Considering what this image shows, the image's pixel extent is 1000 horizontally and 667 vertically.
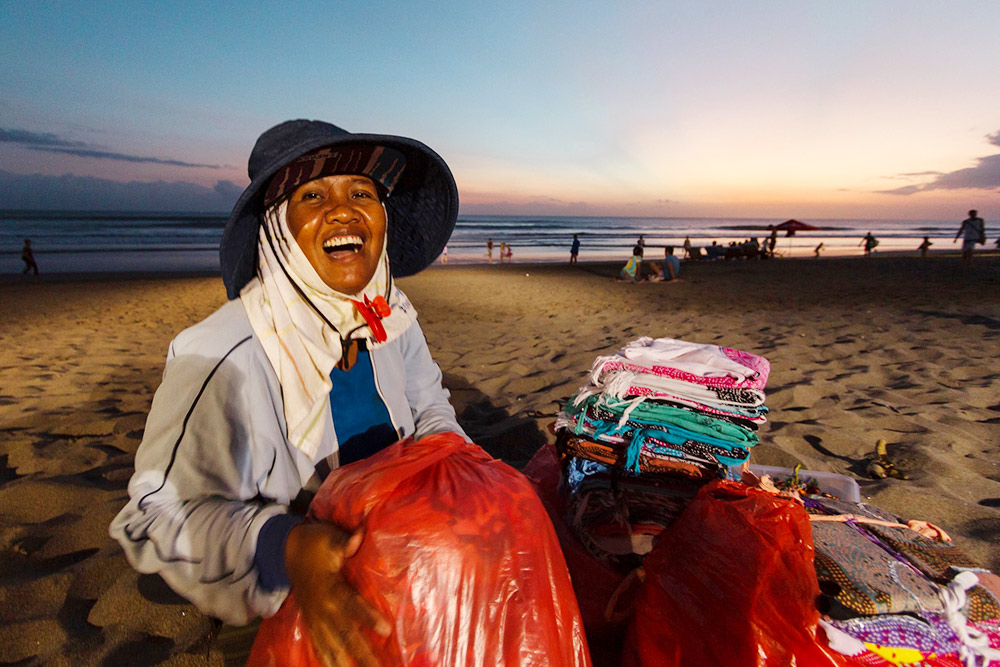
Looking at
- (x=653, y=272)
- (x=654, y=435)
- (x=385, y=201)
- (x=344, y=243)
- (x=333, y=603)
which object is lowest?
(x=653, y=272)

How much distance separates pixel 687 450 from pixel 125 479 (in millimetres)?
2921

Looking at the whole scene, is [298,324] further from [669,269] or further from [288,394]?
[669,269]

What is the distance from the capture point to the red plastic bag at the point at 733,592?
1.11 meters

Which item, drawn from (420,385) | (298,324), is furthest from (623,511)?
(298,324)

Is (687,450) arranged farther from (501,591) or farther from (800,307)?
(800,307)

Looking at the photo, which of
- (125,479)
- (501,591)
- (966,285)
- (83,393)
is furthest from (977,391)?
(966,285)

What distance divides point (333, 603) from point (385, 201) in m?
1.57

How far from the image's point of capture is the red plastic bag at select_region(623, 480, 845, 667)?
3.63 feet

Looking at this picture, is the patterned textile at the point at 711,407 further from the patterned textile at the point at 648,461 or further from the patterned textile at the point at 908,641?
the patterned textile at the point at 908,641

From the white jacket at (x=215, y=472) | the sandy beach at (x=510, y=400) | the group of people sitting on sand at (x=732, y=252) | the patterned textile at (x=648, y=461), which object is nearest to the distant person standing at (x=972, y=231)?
the sandy beach at (x=510, y=400)

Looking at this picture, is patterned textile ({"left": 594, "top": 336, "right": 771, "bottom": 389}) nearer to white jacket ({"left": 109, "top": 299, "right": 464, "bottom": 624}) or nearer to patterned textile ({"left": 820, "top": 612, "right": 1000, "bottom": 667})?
patterned textile ({"left": 820, "top": 612, "right": 1000, "bottom": 667})

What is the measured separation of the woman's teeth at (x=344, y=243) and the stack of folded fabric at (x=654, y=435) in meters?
1.02

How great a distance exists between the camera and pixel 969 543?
1933 mm

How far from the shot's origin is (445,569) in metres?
0.91
